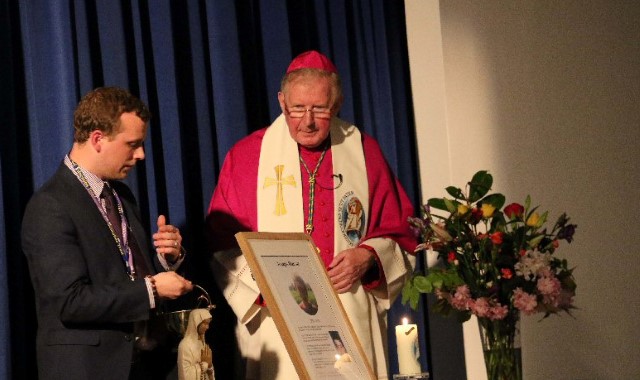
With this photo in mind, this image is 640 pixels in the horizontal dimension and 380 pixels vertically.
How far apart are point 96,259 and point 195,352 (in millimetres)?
422

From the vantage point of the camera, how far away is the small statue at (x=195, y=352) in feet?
10.8

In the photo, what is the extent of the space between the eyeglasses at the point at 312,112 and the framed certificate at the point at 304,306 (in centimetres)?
56

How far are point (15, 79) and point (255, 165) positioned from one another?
3.11 ft

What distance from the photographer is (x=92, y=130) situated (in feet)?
11.1

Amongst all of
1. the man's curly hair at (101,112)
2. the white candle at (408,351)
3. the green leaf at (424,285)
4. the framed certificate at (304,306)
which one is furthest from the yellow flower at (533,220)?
the man's curly hair at (101,112)

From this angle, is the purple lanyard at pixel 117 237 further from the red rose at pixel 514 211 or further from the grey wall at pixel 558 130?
the grey wall at pixel 558 130

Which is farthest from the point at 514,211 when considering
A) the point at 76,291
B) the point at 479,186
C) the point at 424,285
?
the point at 76,291

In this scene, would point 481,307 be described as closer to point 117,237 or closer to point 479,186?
point 479,186

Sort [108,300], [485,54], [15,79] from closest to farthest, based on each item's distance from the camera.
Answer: [108,300] < [15,79] < [485,54]

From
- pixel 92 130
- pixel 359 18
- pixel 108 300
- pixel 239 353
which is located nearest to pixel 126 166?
pixel 92 130

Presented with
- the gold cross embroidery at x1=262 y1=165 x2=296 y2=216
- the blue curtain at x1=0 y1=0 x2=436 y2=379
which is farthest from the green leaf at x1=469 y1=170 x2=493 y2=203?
the blue curtain at x1=0 y1=0 x2=436 y2=379

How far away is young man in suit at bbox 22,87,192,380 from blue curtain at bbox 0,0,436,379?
0.29 m

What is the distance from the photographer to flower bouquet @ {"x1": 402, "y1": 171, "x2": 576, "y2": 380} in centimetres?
366

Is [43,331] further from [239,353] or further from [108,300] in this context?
[239,353]
